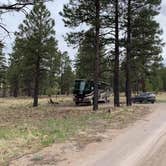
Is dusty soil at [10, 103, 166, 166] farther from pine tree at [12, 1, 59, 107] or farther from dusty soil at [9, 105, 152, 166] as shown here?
pine tree at [12, 1, 59, 107]

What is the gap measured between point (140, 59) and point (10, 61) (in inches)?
1928

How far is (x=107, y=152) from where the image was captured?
42.4 feet

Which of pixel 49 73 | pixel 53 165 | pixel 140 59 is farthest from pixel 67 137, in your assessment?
pixel 49 73

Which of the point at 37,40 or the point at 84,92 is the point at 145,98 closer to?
the point at 84,92

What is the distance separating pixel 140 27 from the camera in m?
39.4

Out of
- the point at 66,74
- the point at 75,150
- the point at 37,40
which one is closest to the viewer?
the point at 75,150

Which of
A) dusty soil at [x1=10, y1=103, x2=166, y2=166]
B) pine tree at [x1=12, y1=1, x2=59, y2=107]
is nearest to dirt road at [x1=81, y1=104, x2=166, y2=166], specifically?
dusty soil at [x1=10, y1=103, x2=166, y2=166]

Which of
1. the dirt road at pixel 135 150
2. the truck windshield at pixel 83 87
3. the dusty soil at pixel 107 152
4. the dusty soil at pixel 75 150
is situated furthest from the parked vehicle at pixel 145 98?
the dusty soil at pixel 107 152

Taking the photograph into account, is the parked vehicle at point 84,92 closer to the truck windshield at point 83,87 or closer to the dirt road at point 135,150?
the truck windshield at point 83,87

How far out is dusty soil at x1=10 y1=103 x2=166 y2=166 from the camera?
37.1 feet

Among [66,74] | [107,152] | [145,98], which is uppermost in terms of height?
[66,74]

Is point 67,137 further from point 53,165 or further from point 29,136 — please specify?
point 53,165

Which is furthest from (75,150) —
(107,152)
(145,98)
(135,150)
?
(145,98)

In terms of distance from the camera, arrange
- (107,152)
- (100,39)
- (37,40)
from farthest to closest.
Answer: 1. (37,40)
2. (100,39)
3. (107,152)
